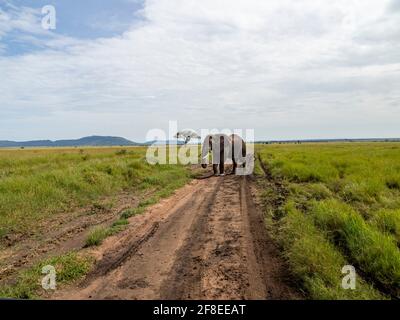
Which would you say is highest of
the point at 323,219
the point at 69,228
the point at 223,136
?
the point at 223,136

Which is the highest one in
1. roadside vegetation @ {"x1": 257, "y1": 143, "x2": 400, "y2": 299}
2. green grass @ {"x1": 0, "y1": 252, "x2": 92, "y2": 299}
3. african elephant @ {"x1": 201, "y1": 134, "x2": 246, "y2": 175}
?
african elephant @ {"x1": 201, "y1": 134, "x2": 246, "y2": 175}

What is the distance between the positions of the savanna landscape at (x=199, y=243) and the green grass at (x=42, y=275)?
19mm

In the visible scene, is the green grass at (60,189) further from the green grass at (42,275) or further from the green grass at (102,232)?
the green grass at (42,275)

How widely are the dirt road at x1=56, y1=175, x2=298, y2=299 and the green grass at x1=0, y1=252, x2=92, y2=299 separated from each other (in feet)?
0.80

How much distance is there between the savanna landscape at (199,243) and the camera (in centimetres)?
434

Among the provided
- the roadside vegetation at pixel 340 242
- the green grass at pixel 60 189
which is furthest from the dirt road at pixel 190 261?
the green grass at pixel 60 189

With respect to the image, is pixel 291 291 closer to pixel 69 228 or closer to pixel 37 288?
pixel 37 288

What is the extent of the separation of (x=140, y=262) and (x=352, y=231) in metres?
3.78

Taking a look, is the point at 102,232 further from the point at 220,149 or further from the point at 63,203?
the point at 220,149

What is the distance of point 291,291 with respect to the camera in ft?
13.9

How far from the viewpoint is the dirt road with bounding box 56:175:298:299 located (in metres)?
4.26

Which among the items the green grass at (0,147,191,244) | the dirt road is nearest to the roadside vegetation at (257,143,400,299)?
the dirt road

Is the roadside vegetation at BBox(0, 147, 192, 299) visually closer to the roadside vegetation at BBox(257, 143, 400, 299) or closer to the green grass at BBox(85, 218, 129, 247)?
the green grass at BBox(85, 218, 129, 247)
